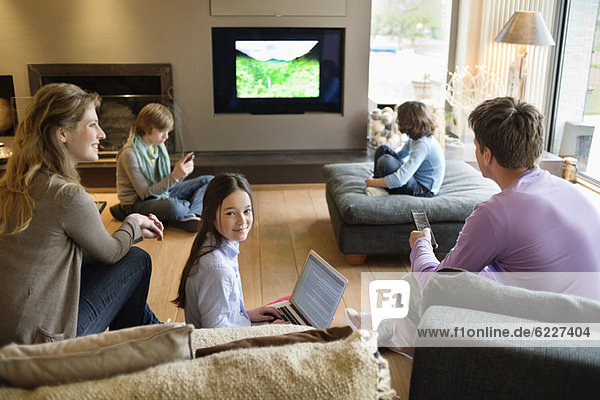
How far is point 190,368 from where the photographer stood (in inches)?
47.5

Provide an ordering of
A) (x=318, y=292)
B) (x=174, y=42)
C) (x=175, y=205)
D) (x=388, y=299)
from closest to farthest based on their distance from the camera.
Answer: (x=318, y=292) < (x=388, y=299) < (x=175, y=205) < (x=174, y=42)

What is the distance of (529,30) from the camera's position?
508 cm

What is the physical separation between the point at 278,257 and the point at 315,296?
1.55 meters

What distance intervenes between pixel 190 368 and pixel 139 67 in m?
4.61

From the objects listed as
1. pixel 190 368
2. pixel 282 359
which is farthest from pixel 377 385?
pixel 190 368

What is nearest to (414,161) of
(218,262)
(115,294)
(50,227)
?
(218,262)

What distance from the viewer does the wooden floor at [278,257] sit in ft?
10.5

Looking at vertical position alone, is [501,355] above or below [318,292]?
above

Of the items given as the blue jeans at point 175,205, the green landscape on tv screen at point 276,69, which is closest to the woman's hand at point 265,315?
the blue jeans at point 175,205

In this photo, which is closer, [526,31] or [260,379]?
[260,379]

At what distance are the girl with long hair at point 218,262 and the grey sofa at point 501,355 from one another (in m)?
0.79

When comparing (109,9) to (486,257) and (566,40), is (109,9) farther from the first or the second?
(486,257)

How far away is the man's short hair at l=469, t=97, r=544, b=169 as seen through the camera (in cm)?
209

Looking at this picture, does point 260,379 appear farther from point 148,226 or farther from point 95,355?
point 148,226
